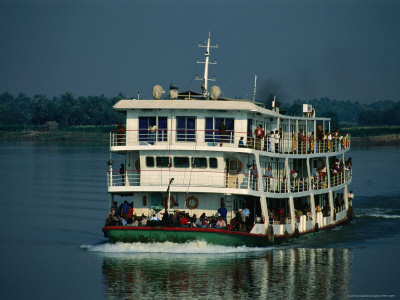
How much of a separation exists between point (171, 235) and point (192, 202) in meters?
2.45

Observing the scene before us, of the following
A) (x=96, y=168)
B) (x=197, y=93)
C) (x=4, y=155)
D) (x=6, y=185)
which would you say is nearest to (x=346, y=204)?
(x=197, y=93)

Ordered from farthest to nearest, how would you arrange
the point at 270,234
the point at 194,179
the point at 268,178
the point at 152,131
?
the point at 268,178 < the point at 270,234 < the point at 152,131 < the point at 194,179

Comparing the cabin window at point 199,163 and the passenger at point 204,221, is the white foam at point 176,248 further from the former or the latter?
the cabin window at point 199,163

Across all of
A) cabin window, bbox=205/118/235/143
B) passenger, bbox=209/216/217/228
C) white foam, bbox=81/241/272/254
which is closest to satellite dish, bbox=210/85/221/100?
cabin window, bbox=205/118/235/143

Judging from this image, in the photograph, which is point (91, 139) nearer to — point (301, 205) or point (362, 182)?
point (362, 182)

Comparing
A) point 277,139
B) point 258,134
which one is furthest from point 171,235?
point 277,139

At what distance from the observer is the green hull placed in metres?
33.1

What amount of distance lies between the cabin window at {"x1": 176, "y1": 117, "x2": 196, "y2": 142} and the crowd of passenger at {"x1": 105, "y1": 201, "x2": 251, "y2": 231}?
10.2ft

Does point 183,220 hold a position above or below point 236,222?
above

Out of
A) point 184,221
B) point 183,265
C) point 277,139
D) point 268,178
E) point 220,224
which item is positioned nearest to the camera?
point 183,265

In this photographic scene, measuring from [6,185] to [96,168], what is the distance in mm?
15231

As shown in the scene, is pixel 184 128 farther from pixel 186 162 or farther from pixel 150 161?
pixel 150 161

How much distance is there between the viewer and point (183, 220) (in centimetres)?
3369

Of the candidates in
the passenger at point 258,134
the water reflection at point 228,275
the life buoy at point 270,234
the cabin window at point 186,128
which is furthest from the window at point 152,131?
the life buoy at point 270,234
